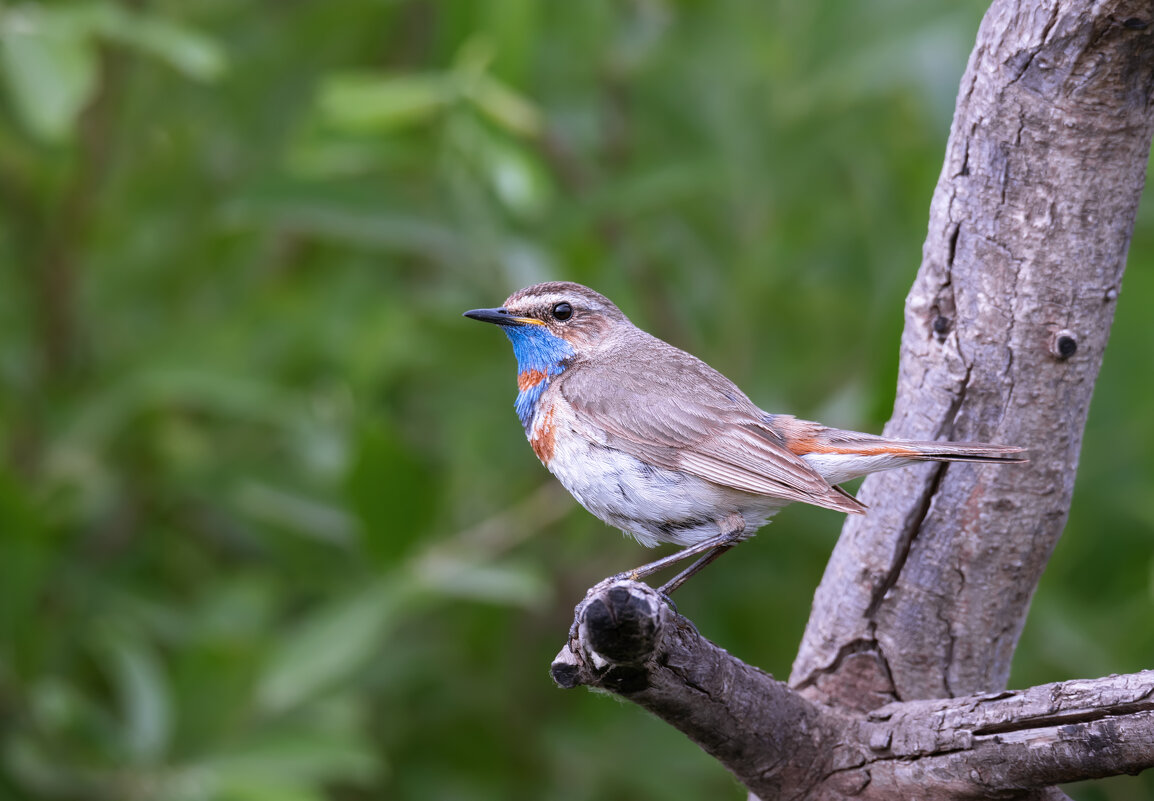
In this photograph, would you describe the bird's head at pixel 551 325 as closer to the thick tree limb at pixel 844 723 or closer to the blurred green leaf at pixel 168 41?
the thick tree limb at pixel 844 723

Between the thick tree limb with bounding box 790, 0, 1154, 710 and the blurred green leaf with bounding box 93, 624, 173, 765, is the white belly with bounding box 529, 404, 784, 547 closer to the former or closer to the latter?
the thick tree limb with bounding box 790, 0, 1154, 710

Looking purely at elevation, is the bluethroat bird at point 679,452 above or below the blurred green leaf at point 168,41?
below

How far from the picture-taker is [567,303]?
4.39 meters

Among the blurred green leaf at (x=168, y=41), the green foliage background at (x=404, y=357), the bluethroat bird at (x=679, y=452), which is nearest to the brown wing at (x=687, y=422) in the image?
the bluethroat bird at (x=679, y=452)

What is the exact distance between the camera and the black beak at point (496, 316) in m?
4.18

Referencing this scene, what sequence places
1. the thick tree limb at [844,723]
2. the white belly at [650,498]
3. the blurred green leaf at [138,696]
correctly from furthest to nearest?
the blurred green leaf at [138,696] < the white belly at [650,498] < the thick tree limb at [844,723]

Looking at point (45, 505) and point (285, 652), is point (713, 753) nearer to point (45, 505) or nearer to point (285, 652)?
point (285, 652)

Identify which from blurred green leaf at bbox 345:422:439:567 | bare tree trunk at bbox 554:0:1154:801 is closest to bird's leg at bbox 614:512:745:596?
bare tree trunk at bbox 554:0:1154:801

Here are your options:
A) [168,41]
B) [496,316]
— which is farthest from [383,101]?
[496,316]

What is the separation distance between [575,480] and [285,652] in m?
2.03

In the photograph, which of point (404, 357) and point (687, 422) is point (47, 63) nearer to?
point (404, 357)

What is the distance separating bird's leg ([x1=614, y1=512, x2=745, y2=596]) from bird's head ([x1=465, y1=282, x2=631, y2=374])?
916 millimetres

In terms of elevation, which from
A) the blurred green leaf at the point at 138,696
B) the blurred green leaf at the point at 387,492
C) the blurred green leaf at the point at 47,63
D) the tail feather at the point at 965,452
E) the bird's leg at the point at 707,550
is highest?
the blurred green leaf at the point at 47,63

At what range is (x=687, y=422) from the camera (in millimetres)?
3855
